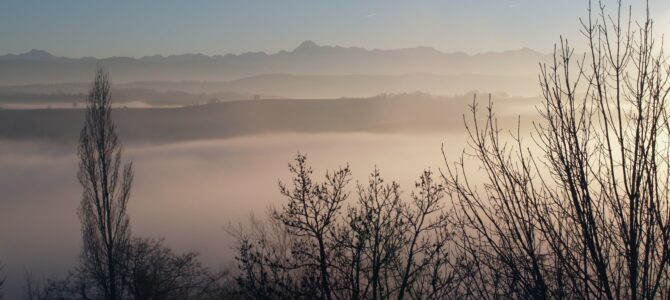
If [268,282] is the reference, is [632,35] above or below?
above

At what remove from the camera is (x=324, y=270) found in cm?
1376

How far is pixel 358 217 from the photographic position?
1427cm

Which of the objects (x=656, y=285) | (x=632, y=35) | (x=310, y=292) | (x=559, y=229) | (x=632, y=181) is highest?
(x=632, y=35)

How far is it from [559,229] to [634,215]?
0.81 m

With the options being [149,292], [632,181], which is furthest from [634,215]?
[149,292]

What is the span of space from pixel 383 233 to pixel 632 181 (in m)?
9.24

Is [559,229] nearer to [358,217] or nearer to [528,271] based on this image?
[528,271]

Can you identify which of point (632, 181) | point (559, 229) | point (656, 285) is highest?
point (632, 181)

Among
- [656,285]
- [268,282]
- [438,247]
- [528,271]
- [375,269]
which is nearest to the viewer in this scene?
[656,285]

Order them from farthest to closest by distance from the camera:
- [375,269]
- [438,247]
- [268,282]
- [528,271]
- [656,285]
→ 1. [375,269]
2. [438,247]
3. [268,282]
4. [528,271]
5. [656,285]

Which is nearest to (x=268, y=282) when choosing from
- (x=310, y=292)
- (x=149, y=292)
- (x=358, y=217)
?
(x=310, y=292)

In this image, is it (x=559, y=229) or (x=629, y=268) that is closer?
(x=629, y=268)

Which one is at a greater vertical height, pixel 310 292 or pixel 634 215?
pixel 634 215

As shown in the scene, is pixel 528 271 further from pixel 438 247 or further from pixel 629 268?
pixel 438 247
